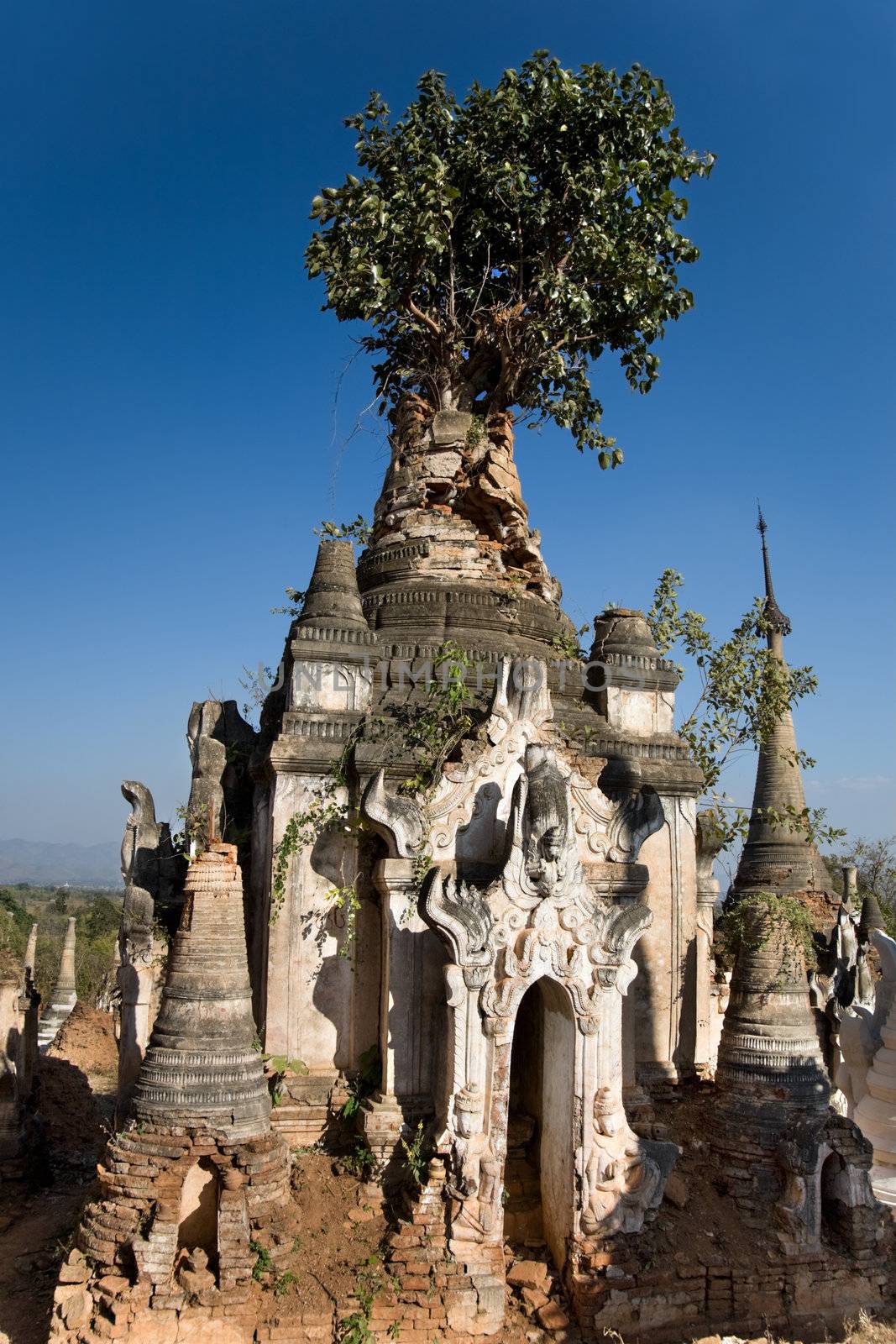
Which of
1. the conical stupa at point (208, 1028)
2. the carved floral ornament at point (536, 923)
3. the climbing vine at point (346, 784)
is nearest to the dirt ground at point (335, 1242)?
the conical stupa at point (208, 1028)

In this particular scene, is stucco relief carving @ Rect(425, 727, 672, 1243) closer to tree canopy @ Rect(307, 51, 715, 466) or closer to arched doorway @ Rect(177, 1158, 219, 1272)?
arched doorway @ Rect(177, 1158, 219, 1272)

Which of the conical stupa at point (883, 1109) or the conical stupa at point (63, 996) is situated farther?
the conical stupa at point (63, 996)

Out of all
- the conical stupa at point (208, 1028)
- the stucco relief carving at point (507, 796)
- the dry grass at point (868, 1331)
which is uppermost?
the stucco relief carving at point (507, 796)

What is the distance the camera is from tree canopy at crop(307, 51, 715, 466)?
13.9 meters

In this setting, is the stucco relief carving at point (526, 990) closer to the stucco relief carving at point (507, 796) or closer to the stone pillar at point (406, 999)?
the stucco relief carving at point (507, 796)

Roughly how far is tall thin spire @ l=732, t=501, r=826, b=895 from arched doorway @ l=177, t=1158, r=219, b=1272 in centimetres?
1654

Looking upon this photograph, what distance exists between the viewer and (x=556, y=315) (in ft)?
47.5

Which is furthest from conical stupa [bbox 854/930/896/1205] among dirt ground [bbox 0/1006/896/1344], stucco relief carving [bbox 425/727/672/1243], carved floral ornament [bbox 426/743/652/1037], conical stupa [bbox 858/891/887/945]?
conical stupa [bbox 858/891/887/945]

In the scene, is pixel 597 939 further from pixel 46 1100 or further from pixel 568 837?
pixel 46 1100

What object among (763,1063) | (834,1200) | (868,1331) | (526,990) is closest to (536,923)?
(526,990)

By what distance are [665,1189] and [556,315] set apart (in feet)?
36.3

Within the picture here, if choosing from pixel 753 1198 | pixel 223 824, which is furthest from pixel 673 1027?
pixel 223 824

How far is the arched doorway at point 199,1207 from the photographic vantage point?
8.06 meters

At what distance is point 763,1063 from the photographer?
31.7 ft
